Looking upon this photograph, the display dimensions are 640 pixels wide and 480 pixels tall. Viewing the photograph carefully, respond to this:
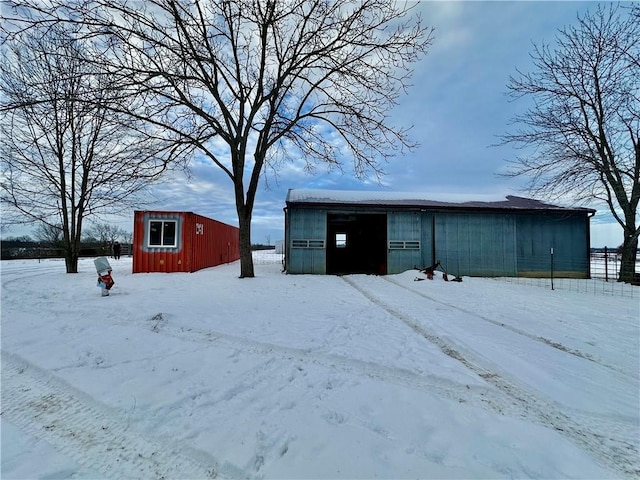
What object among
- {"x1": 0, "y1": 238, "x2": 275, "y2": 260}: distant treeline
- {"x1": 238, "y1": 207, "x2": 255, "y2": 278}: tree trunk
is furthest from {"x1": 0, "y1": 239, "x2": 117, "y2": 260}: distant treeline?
{"x1": 238, "y1": 207, "x2": 255, "y2": 278}: tree trunk

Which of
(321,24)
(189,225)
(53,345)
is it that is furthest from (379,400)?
(189,225)

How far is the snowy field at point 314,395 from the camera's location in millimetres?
2002

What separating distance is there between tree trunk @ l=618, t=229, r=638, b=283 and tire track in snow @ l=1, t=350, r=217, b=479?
55.4 ft

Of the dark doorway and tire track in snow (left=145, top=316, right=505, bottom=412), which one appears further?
the dark doorway

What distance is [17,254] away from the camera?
23.6 metres

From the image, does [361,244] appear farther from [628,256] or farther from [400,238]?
[628,256]

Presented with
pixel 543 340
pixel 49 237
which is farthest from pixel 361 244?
pixel 49 237

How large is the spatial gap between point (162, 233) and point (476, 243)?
1447 cm

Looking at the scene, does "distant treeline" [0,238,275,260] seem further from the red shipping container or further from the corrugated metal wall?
the corrugated metal wall

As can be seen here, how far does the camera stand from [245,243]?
1159 cm

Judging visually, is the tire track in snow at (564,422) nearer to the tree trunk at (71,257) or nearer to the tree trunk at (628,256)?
the tree trunk at (628,256)

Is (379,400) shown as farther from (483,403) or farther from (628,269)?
(628,269)

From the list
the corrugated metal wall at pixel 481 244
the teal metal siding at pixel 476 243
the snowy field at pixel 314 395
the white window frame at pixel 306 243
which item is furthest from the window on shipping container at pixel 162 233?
the teal metal siding at pixel 476 243

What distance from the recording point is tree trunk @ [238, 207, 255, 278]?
37.4 feet
